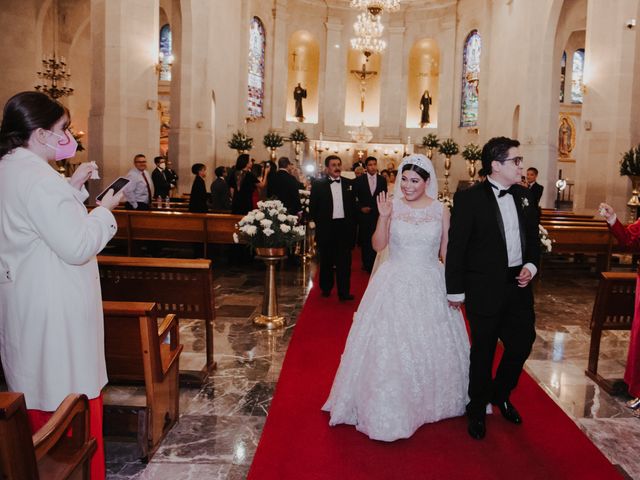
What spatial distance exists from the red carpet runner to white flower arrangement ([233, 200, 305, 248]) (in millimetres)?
2196

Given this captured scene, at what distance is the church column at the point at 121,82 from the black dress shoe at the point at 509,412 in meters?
10.2

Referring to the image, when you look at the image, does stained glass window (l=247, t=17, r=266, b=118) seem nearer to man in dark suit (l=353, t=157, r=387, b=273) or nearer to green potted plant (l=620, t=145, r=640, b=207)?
green potted plant (l=620, t=145, r=640, b=207)

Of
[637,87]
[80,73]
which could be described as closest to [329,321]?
[637,87]

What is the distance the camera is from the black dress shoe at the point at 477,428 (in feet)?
12.2

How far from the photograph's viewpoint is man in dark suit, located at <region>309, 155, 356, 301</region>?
7.78 m

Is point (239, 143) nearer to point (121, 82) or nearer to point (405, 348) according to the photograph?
point (121, 82)

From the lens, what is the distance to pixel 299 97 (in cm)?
2705

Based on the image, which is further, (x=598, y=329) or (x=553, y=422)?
(x=598, y=329)

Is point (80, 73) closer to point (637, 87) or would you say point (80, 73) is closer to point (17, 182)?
point (637, 87)

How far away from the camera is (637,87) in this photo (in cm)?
1378

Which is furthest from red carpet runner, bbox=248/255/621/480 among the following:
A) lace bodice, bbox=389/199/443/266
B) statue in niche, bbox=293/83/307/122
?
statue in niche, bbox=293/83/307/122

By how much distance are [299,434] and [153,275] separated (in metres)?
1.94

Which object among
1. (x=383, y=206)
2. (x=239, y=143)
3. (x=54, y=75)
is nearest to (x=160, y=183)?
(x=54, y=75)

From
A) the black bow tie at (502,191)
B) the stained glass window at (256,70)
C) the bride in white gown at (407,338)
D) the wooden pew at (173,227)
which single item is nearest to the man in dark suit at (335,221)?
the wooden pew at (173,227)
